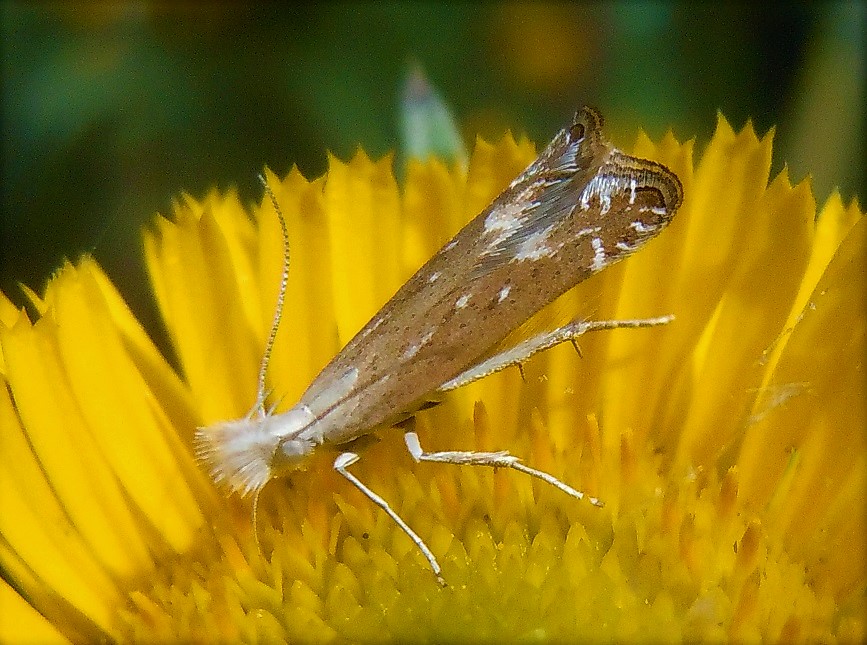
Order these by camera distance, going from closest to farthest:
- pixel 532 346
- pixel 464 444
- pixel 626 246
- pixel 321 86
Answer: pixel 626 246
pixel 532 346
pixel 464 444
pixel 321 86

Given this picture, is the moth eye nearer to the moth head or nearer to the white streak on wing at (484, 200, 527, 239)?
the white streak on wing at (484, 200, 527, 239)

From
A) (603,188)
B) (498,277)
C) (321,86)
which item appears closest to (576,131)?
(603,188)

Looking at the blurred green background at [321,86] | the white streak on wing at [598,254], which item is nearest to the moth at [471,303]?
the white streak on wing at [598,254]

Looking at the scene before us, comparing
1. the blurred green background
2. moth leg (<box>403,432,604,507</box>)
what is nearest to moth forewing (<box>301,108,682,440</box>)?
moth leg (<box>403,432,604,507</box>)

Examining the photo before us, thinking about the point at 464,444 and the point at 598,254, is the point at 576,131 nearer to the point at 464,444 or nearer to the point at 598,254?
the point at 598,254

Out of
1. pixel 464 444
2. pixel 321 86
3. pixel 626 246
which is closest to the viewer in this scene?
pixel 626 246
